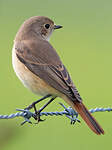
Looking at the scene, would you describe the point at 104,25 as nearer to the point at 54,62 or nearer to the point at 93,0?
the point at 93,0

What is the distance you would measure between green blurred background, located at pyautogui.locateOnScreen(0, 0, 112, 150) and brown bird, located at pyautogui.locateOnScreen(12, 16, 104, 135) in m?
0.49

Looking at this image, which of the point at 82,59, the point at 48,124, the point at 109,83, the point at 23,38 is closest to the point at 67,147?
the point at 48,124

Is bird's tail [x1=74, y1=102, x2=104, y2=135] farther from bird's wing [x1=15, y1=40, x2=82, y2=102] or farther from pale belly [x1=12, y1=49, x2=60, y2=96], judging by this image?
pale belly [x1=12, y1=49, x2=60, y2=96]

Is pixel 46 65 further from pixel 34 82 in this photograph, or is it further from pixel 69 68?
pixel 69 68

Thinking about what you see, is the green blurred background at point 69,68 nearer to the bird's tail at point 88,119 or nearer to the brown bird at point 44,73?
the brown bird at point 44,73

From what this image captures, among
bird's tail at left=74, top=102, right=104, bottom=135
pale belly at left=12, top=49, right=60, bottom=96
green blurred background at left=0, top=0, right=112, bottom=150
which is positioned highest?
pale belly at left=12, top=49, right=60, bottom=96

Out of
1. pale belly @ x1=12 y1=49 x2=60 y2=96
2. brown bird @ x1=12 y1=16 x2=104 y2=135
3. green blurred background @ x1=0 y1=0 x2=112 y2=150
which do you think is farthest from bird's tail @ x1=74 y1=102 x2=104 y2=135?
green blurred background @ x1=0 y1=0 x2=112 y2=150

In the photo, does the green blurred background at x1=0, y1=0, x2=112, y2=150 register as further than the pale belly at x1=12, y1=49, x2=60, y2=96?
Yes

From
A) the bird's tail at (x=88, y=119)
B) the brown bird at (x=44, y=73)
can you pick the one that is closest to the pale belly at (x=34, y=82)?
the brown bird at (x=44, y=73)

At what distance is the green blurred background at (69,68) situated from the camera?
26.3 ft

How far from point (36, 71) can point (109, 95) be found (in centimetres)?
452

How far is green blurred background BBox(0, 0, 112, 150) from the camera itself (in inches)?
316

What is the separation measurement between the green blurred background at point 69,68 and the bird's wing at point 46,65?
0.59 m

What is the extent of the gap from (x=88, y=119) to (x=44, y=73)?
0.78 meters
